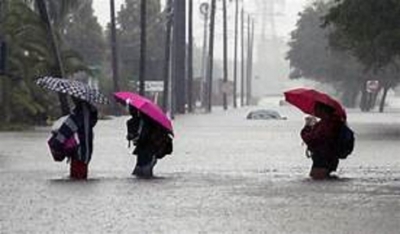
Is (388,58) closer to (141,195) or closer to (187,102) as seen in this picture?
(141,195)

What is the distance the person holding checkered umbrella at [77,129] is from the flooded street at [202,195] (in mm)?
477

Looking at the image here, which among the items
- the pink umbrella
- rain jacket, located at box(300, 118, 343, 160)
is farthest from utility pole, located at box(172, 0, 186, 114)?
rain jacket, located at box(300, 118, 343, 160)

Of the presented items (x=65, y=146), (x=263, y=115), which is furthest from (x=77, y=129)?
(x=263, y=115)

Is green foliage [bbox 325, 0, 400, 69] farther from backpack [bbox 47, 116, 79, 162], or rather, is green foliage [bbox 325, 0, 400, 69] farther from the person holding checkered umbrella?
backpack [bbox 47, 116, 79, 162]

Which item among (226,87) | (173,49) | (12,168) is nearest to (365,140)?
(12,168)

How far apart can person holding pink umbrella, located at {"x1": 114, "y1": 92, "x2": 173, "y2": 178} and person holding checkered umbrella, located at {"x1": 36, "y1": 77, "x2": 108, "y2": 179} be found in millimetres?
557

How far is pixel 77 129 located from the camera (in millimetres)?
18609

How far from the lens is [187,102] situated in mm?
84750

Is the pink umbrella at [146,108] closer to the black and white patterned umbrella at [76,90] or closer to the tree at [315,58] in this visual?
the black and white patterned umbrella at [76,90]

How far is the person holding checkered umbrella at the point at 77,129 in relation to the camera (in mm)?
18484

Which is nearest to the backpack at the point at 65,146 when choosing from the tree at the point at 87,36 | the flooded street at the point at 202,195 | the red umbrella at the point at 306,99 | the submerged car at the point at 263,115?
the flooded street at the point at 202,195

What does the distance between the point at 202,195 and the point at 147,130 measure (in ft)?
9.88

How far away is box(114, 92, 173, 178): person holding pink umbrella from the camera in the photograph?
61.7 ft

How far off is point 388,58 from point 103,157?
22.2 metres
